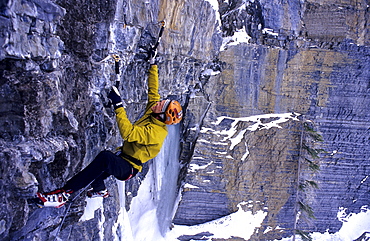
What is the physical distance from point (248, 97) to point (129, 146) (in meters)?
3.54

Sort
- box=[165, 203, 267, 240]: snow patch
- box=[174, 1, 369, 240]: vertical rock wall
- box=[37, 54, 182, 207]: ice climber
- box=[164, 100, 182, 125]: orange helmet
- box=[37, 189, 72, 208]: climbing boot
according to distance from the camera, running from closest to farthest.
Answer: box=[37, 189, 72, 208]: climbing boot → box=[37, 54, 182, 207]: ice climber → box=[164, 100, 182, 125]: orange helmet → box=[174, 1, 369, 240]: vertical rock wall → box=[165, 203, 267, 240]: snow patch

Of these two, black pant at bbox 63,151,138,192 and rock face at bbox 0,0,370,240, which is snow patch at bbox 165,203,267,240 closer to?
rock face at bbox 0,0,370,240

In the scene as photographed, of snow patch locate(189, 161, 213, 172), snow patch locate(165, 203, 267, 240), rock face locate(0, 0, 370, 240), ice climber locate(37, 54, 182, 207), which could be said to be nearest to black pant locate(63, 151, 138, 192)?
ice climber locate(37, 54, 182, 207)

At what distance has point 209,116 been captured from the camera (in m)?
6.09

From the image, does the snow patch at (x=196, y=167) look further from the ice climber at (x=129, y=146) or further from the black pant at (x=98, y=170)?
the black pant at (x=98, y=170)

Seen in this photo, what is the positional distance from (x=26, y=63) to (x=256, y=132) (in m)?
4.90

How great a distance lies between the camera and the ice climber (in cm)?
281

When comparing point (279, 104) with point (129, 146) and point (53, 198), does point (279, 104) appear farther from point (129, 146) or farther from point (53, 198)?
point (53, 198)

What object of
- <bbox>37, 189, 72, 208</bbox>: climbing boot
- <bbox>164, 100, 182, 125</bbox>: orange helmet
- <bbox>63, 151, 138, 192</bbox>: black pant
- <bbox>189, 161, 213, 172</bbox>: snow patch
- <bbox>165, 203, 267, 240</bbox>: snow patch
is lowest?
<bbox>165, 203, 267, 240</bbox>: snow patch

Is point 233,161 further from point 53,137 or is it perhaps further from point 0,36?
point 0,36

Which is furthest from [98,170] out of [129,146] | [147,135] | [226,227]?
[226,227]

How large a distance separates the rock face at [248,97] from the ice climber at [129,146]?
1.74ft

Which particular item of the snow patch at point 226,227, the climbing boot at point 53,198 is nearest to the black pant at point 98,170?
the climbing boot at point 53,198

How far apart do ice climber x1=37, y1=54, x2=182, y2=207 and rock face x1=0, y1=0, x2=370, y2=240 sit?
53cm
